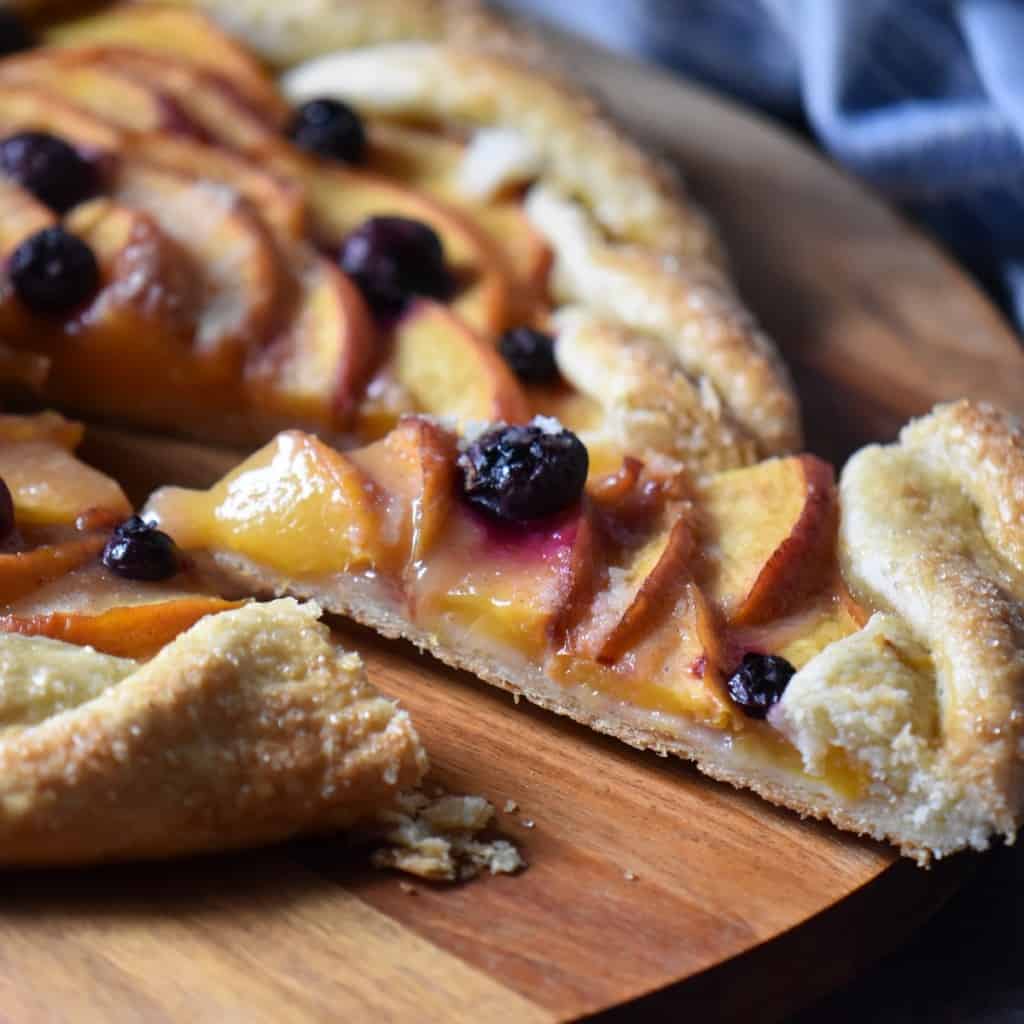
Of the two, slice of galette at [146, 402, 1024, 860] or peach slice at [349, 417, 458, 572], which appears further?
peach slice at [349, 417, 458, 572]

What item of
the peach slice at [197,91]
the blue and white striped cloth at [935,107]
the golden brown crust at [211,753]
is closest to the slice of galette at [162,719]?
the golden brown crust at [211,753]

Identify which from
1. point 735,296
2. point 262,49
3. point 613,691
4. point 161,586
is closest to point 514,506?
point 613,691

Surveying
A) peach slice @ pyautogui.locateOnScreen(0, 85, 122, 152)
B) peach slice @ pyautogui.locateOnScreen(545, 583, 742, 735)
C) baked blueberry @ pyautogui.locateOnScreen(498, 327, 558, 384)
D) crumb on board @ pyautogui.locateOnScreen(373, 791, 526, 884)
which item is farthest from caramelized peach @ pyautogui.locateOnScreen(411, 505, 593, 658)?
peach slice @ pyautogui.locateOnScreen(0, 85, 122, 152)

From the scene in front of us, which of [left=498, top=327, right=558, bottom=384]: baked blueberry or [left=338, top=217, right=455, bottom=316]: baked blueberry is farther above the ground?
[left=338, top=217, right=455, bottom=316]: baked blueberry

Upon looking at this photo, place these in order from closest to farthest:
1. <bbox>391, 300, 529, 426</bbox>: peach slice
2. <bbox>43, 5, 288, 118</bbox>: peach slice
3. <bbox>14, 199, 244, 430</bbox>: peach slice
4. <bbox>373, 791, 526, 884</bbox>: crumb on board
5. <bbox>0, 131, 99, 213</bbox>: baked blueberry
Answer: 1. <bbox>373, 791, 526, 884</bbox>: crumb on board
2. <bbox>391, 300, 529, 426</bbox>: peach slice
3. <bbox>14, 199, 244, 430</bbox>: peach slice
4. <bbox>0, 131, 99, 213</bbox>: baked blueberry
5. <bbox>43, 5, 288, 118</bbox>: peach slice

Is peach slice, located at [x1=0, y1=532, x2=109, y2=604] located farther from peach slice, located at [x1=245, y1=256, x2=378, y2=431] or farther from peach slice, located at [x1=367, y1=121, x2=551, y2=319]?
peach slice, located at [x1=367, y1=121, x2=551, y2=319]

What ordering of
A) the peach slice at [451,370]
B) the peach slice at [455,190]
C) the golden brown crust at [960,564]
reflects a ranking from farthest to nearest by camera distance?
the peach slice at [455,190] → the peach slice at [451,370] → the golden brown crust at [960,564]

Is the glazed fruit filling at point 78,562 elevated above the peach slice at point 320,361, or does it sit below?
below

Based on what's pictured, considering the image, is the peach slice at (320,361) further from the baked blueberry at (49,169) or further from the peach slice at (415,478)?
the baked blueberry at (49,169)

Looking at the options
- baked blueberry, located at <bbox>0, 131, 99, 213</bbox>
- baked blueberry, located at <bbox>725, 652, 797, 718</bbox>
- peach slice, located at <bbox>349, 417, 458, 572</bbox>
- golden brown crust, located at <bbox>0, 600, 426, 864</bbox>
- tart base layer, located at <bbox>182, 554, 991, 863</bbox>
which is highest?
baked blueberry, located at <bbox>0, 131, 99, 213</bbox>

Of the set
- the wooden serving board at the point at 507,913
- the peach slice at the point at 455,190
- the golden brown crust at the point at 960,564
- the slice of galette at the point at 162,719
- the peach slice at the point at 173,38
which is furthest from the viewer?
the peach slice at the point at 173,38
